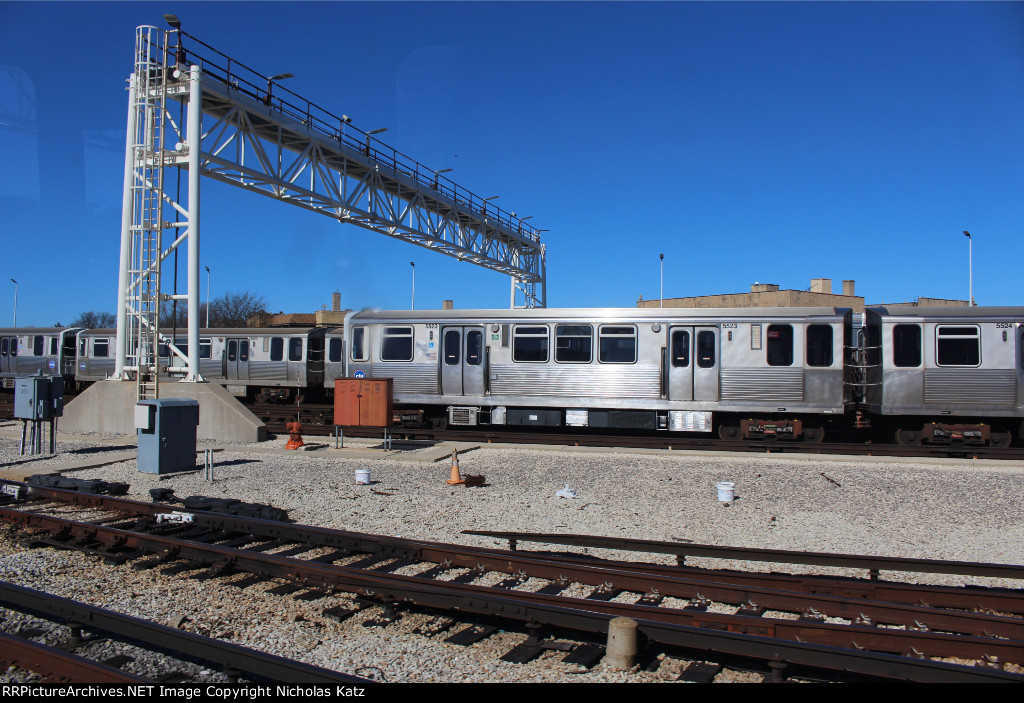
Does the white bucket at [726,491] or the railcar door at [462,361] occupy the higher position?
the railcar door at [462,361]

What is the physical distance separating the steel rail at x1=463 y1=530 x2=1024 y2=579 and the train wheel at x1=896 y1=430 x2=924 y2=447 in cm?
871

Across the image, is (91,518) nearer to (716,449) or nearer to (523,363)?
(523,363)

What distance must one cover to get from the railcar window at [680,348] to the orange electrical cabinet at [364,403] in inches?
249

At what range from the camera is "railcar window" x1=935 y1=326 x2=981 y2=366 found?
44.8 feet

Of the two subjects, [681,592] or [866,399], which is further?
[866,399]

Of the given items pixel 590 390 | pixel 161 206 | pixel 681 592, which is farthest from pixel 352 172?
pixel 681 592

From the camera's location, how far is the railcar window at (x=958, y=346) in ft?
44.8

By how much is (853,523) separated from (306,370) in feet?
63.4

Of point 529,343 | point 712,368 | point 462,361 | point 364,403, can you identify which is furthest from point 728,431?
point 364,403

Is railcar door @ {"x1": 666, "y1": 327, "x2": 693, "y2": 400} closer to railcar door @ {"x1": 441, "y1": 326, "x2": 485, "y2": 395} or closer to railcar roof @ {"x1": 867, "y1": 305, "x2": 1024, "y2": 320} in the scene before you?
railcar roof @ {"x1": 867, "y1": 305, "x2": 1024, "y2": 320}

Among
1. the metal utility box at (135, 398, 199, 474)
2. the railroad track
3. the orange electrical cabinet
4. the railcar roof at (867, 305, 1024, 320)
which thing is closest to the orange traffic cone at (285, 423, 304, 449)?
the orange electrical cabinet

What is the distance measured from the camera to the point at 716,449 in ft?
48.0

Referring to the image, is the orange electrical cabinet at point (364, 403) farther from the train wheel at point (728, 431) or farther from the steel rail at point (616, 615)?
the steel rail at point (616, 615)

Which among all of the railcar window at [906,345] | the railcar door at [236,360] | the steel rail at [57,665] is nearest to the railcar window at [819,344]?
the railcar window at [906,345]
